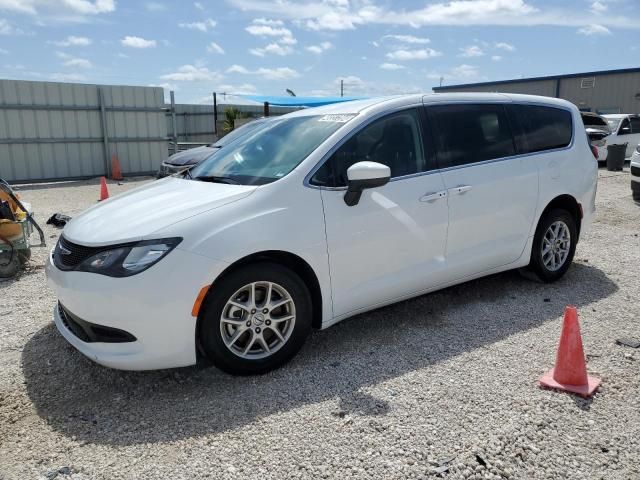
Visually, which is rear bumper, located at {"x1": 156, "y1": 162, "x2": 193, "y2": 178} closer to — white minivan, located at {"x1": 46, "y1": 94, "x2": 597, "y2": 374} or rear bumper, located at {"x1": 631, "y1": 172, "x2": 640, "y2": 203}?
white minivan, located at {"x1": 46, "y1": 94, "x2": 597, "y2": 374}

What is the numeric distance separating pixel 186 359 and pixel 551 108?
13.6 feet

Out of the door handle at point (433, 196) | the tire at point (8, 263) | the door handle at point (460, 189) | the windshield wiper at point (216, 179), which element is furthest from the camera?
the tire at point (8, 263)

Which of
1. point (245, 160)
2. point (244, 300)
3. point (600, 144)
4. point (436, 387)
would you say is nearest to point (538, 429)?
point (436, 387)

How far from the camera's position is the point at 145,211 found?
341cm

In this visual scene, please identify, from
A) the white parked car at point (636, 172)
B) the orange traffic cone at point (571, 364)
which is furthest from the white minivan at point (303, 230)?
the white parked car at point (636, 172)

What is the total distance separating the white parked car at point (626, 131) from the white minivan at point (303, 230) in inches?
581

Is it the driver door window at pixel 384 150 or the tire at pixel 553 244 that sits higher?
the driver door window at pixel 384 150

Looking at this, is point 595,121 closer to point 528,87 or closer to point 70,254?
point 70,254

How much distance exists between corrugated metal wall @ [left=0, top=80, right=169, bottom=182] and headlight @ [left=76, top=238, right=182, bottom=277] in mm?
12648

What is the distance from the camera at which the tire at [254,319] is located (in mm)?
3209

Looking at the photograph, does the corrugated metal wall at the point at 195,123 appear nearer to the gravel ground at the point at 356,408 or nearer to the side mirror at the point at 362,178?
the gravel ground at the point at 356,408

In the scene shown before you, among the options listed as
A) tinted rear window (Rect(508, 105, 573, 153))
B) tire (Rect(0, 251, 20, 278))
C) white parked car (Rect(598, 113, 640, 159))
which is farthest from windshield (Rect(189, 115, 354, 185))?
white parked car (Rect(598, 113, 640, 159))

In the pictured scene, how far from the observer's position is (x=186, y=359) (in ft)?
10.5

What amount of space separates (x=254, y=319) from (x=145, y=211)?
978 millimetres
